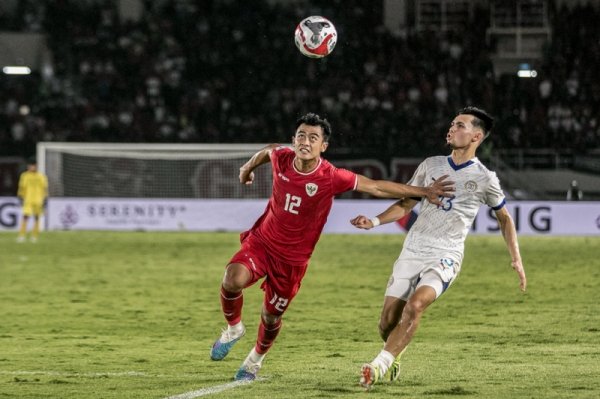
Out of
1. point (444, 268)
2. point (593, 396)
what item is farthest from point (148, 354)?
point (593, 396)

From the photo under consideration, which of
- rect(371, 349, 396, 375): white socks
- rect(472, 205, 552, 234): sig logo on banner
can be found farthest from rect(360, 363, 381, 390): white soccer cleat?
rect(472, 205, 552, 234): sig logo on banner

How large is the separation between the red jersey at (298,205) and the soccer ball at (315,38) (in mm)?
4833

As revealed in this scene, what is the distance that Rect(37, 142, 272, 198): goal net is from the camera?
107ft

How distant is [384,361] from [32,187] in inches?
880

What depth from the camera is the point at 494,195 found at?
28.5 feet

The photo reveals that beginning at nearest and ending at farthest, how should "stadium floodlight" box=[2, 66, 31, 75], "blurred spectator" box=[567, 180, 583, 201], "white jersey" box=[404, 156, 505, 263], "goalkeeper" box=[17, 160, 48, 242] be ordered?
"white jersey" box=[404, 156, 505, 263] → "goalkeeper" box=[17, 160, 48, 242] → "blurred spectator" box=[567, 180, 583, 201] → "stadium floodlight" box=[2, 66, 31, 75]

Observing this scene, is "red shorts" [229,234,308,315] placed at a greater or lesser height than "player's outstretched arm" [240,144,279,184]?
lesser

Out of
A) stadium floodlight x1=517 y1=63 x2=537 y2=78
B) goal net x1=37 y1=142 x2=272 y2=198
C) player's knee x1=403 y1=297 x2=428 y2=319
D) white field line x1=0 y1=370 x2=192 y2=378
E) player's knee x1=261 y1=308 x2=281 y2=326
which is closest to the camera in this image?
player's knee x1=403 y1=297 x2=428 y2=319

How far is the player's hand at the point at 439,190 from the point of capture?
8422 mm

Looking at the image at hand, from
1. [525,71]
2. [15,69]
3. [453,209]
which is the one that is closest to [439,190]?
[453,209]

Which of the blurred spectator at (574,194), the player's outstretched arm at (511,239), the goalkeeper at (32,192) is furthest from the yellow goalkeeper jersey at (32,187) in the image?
the player's outstretched arm at (511,239)

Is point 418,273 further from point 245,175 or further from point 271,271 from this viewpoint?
point 245,175

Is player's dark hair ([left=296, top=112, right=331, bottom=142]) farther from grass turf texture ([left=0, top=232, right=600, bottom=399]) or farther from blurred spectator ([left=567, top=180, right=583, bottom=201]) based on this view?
blurred spectator ([left=567, top=180, right=583, bottom=201])

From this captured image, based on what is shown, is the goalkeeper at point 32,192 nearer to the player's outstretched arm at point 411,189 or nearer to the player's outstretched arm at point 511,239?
the player's outstretched arm at point 411,189
